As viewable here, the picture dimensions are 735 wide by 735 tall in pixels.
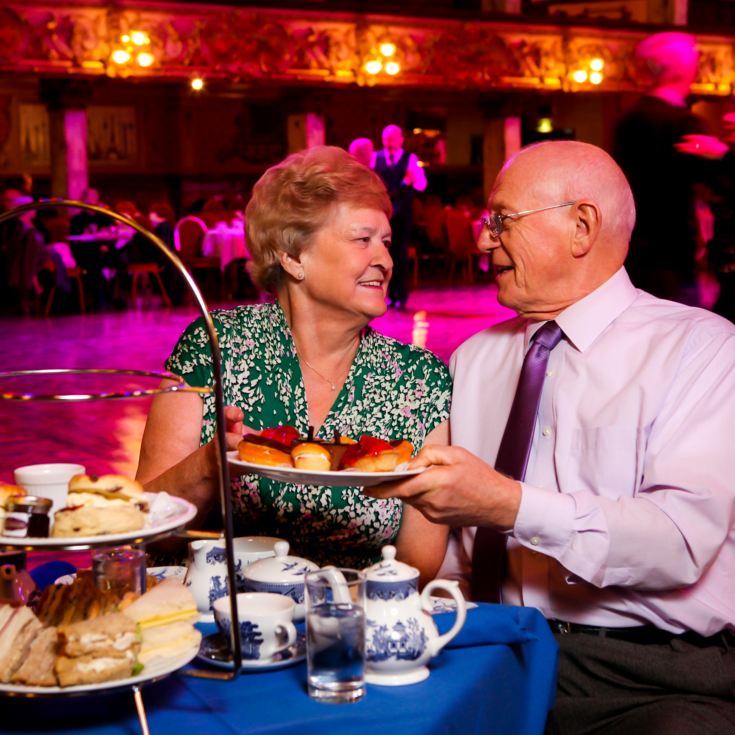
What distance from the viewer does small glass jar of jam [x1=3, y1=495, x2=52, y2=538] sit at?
1.25 metres

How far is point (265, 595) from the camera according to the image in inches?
59.9

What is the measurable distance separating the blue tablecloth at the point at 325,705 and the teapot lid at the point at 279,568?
14cm

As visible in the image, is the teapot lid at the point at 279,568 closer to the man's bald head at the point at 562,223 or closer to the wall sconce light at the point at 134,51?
the man's bald head at the point at 562,223

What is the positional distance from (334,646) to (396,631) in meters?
0.09

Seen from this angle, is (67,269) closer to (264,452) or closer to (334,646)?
(264,452)

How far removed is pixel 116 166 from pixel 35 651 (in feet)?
67.1

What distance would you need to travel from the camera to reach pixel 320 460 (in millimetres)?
1654

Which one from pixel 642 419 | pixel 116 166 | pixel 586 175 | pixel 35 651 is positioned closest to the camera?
pixel 35 651

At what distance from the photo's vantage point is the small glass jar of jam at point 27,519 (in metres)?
1.25

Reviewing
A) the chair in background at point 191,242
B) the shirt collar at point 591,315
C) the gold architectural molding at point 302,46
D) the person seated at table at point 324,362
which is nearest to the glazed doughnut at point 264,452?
the person seated at table at point 324,362

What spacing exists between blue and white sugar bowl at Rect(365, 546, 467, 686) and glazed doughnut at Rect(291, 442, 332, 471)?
24 centimetres

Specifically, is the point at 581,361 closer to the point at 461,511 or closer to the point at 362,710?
the point at 461,511

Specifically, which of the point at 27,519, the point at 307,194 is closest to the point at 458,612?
the point at 27,519

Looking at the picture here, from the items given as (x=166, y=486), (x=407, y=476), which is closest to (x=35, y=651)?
(x=407, y=476)
